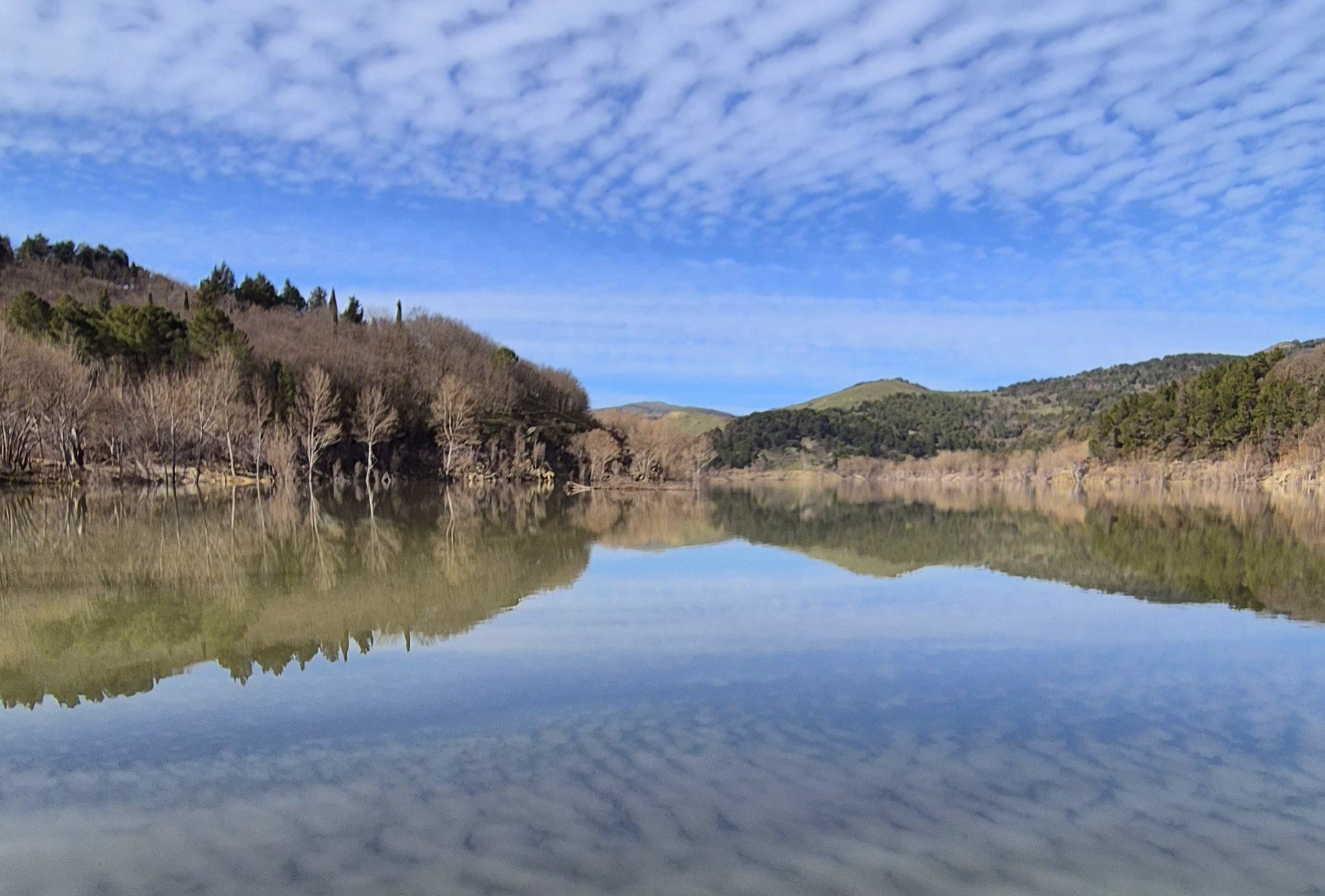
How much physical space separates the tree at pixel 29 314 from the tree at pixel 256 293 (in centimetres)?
4380

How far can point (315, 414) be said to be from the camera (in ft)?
200

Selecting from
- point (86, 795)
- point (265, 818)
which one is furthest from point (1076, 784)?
point (86, 795)

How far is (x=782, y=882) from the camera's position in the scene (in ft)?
15.6

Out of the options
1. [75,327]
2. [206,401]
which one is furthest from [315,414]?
[75,327]

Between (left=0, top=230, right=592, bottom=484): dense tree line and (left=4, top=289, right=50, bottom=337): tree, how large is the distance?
0.14 m

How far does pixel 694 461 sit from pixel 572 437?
18.6 meters

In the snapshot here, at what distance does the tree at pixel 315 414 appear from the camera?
61.5 meters

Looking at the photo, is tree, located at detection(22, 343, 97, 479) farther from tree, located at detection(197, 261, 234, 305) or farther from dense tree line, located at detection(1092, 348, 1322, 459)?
dense tree line, located at detection(1092, 348, 1322, 459)

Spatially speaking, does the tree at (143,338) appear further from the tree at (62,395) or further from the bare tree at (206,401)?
the tree at (62,395)

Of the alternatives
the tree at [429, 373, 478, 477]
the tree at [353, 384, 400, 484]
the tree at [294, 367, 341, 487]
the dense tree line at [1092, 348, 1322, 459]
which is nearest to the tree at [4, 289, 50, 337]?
the tree at [294, 367, 341, 487]

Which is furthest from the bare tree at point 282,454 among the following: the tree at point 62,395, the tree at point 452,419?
the tree at point 452,419

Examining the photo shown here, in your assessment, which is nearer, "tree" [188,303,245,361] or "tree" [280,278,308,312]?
"tree" [188,303,245,361]

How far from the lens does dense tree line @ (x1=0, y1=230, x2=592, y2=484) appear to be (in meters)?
49.4

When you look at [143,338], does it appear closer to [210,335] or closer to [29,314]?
[210,335]
